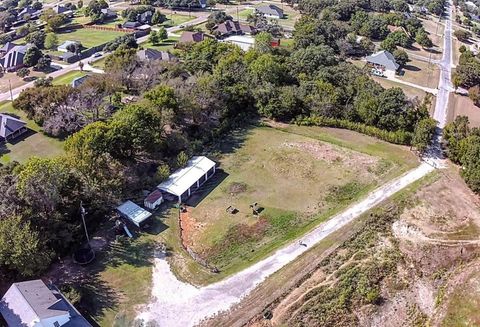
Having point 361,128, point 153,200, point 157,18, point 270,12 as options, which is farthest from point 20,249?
point 270,12

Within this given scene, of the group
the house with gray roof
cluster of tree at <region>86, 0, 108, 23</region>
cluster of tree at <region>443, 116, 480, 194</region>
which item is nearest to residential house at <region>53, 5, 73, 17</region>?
cluster of tree at <region>86, 0, 108, 23</region>

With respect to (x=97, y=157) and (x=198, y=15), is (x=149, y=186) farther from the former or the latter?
(x=198, y=15)

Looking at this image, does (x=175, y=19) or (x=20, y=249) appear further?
(x=175, y=19)

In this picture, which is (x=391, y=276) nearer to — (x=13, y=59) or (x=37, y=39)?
(x=13, y=59)

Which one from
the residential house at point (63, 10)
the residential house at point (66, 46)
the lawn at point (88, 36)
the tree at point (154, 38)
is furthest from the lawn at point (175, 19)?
the residential house at point (66, 46)

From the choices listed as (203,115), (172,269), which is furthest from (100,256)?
(203,115)

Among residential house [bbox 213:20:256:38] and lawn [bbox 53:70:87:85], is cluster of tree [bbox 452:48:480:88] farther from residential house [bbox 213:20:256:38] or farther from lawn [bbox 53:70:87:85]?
lawn [bbox 53:70:87:85]
